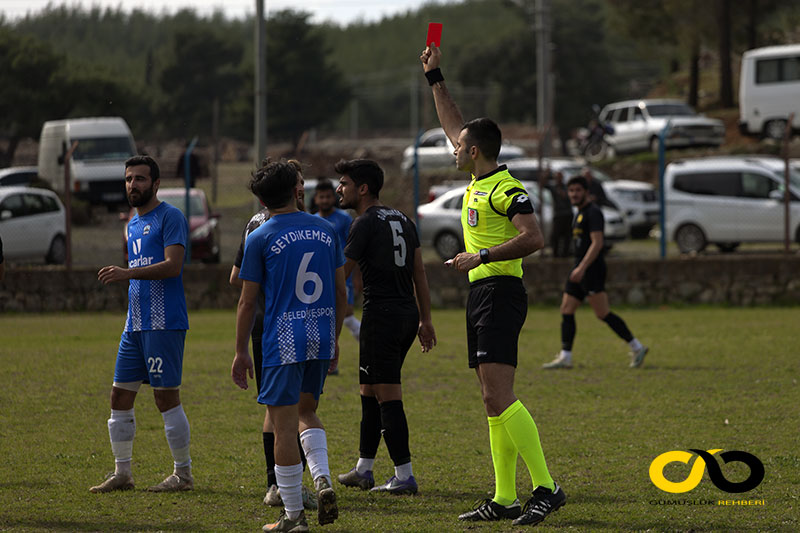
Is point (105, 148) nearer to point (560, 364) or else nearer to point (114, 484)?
point (560, 364)

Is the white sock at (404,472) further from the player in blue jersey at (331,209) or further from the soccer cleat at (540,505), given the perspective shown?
the player in blue jersey at (331,209)

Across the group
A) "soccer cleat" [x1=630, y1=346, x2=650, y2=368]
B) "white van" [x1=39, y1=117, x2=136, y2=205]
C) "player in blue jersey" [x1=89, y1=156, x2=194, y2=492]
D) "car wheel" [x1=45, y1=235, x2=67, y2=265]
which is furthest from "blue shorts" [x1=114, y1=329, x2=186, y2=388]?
"white van" [x1=39, y1=117, x2=136, y2=205]

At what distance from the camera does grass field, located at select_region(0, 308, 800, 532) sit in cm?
572

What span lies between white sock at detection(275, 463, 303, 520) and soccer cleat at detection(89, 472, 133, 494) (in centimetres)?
151

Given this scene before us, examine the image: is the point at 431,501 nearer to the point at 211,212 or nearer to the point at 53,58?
the point at 211,212

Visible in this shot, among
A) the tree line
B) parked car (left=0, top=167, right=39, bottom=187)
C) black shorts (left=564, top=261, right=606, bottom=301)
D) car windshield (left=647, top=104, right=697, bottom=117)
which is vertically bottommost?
black shorts (left=564, top=261, right=606, bottom=301)

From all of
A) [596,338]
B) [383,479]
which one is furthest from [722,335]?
[383,479]

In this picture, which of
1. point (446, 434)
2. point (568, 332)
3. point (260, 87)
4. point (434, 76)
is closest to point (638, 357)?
point (568, 332)

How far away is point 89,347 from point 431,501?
329 inches

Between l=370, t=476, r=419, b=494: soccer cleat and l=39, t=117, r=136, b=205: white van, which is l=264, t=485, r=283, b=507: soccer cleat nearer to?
l=370, t=476, r=419, b=494: soccer cleat

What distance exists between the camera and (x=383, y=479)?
6.67 metres

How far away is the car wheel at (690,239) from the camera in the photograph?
22.2 m
